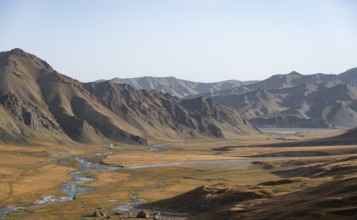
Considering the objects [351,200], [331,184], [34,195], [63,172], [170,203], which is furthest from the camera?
[63,172]

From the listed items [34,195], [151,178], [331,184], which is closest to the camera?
[331,184]

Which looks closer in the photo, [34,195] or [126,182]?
[34,195]

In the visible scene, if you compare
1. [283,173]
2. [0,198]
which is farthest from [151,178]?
[0,198]

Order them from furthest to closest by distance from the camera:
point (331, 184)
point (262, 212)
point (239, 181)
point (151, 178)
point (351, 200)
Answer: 1. point (151, 178)
2. point (239, 181)
3. point (331, 184)
4. point (262, 212)
5. point (351, 200)

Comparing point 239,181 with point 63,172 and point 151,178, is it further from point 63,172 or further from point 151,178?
point 63,172

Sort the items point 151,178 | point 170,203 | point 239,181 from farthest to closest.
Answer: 1. point 151,178
2. point 239,181
3. point 170,203

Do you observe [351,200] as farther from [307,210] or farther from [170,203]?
[170,203]

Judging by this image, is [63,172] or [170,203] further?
[63,172]

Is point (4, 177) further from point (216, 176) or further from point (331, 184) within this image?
point (331, 184)

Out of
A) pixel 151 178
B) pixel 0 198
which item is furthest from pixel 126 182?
pixel 0 198
